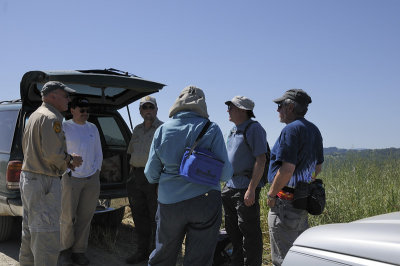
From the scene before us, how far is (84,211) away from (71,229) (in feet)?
0.77

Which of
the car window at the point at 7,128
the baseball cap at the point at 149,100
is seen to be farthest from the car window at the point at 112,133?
the baseball cap at the point at 149,100

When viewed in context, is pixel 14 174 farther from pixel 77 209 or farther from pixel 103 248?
pixel 103 248

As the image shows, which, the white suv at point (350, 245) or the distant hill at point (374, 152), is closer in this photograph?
the white suv at point (350, 245)

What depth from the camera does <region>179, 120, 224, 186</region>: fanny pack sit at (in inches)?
99.0

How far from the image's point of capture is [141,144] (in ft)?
14.3

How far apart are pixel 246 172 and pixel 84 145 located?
1.87 m

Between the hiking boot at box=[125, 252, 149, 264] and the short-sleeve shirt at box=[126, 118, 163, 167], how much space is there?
41.3 inches

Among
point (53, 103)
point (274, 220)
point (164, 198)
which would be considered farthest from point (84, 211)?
point (274, 220)

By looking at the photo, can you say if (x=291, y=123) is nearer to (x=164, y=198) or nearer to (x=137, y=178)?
(x=164, y=198)

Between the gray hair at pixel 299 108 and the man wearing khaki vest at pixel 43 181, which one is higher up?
the gray hair at pixel 299 108

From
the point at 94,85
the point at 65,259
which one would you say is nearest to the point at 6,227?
the point at 65,259

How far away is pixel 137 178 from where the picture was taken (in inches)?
173

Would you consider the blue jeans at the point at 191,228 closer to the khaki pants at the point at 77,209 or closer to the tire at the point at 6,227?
the khaki pants at the point at 77,209

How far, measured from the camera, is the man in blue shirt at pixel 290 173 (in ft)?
9.28
